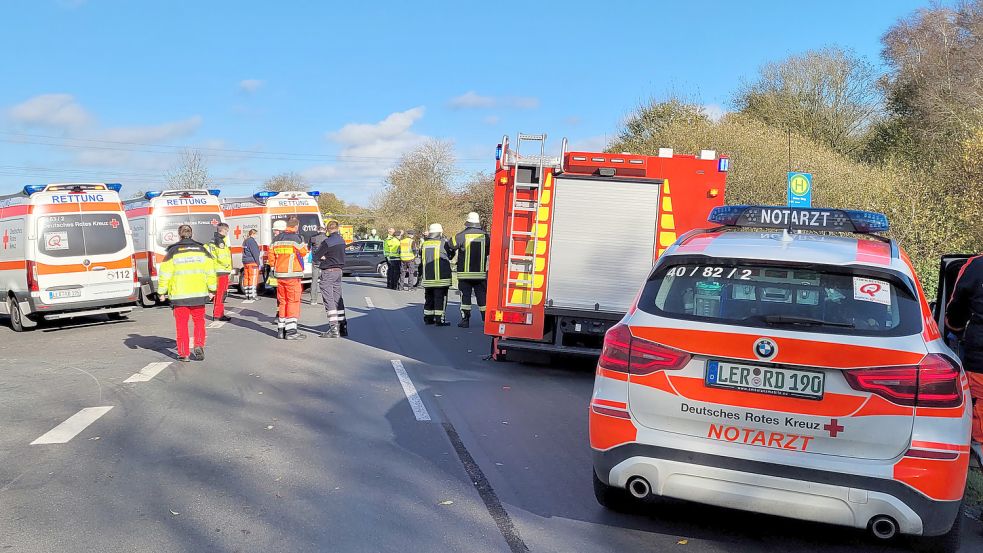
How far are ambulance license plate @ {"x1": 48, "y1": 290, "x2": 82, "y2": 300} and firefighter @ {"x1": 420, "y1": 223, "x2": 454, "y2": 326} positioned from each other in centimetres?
610

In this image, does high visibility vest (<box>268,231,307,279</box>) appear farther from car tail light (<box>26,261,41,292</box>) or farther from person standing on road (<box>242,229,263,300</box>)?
person standing on road (<box>242,229,263,300</box>)

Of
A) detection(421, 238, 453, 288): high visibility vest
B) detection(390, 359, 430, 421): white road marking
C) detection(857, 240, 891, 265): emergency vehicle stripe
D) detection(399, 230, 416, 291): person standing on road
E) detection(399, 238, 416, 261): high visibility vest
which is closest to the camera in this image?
detection(857, 240, 891, 265): emergency vehicle stripe

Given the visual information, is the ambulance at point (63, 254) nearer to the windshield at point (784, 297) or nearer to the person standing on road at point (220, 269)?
the person standing on road at point (220, 269)

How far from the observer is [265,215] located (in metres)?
22.7

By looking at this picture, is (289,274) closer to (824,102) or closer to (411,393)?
(411,393)

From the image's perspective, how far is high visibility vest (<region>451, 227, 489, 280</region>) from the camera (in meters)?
13.9

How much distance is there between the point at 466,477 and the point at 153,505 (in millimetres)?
1952

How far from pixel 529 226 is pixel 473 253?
445 cm

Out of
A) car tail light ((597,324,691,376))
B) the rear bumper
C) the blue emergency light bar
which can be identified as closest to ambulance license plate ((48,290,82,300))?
the blue emergency light bar

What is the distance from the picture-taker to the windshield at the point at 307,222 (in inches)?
893

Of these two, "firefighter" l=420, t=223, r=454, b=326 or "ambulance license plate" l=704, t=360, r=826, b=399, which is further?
"firefighter" l=420, t=223, r=454, b=326

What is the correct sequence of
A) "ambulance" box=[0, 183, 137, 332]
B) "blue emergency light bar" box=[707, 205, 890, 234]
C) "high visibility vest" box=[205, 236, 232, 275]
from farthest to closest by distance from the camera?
1. "high visibility vest" box=[205, 236, 232, 275]
2. "ambulance" box=[0, 183, 137, 332]
3. "blue emergency light bar" box=[707, 205, 890, 234]

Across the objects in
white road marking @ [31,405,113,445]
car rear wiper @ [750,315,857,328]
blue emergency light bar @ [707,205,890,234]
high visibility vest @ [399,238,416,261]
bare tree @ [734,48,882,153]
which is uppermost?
bare tree @ [734,48,882,153]

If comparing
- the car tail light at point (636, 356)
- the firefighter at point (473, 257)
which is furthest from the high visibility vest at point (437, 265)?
the car tail light at point (636, 356)
